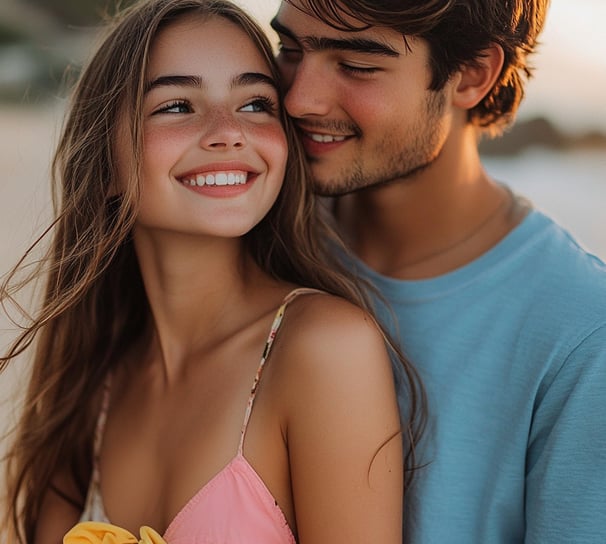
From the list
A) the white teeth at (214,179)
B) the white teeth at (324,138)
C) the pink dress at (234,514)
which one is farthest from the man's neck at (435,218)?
the pink dress at (234,514)

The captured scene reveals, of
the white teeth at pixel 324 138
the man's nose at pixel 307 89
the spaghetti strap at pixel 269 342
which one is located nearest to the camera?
the spaghetti strap at pixel 269 342

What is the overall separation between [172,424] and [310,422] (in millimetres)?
485

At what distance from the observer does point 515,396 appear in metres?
2.23

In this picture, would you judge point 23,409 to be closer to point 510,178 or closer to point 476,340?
point 476,340

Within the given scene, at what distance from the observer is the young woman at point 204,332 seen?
2.09 meters

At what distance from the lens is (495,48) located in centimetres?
271

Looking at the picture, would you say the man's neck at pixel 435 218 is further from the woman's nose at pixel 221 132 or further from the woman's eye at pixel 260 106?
the woman's nose at pixel 221 132

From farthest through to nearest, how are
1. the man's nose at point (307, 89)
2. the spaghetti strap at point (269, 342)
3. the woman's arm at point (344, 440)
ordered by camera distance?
the man's nose at point (307, 89) → the spaghetti strap at point (269, 342) → the woman's arm at point (344, 440)

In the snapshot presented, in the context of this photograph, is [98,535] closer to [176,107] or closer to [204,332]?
[204,332]

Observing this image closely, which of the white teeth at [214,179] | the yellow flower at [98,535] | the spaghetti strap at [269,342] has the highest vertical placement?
the white teeth at [214,179]

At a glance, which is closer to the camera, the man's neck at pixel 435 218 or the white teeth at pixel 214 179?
the white teeth at pixel 214 179

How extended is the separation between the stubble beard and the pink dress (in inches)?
Result: 30.3

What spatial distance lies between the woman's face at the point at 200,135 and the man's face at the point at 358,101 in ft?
0.73

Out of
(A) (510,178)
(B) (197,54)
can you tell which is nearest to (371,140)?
(B) (197,54)
